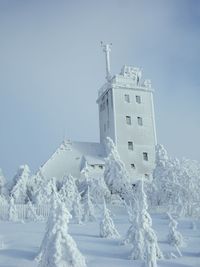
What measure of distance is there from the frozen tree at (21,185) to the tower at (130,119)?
1427 centimetres

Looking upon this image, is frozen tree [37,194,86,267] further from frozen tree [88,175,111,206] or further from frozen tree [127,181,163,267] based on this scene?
frozen tree [88,175,111,206]

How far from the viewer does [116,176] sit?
1431 inches

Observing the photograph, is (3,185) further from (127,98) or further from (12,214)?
(127,98)

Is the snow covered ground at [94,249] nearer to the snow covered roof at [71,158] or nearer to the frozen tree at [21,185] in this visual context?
the frozen tree at [21,185]

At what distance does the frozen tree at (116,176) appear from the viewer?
117 ft

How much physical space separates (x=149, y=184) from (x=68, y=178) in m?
7.64

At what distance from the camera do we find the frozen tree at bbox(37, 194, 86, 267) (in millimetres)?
9188

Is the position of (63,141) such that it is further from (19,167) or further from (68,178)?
(68,178)

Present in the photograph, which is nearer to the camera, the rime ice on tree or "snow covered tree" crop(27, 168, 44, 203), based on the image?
the rime ice on tree

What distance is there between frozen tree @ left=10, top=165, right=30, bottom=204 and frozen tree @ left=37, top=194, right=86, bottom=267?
24893 millimetres

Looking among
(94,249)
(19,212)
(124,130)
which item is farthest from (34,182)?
(94,249)

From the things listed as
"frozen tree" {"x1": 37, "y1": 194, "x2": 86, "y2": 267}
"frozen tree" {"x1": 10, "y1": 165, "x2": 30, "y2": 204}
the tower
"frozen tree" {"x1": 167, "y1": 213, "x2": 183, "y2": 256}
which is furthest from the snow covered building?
"frozen tree" {"x1": 37, "y1": 194, "x2": 86, "y2": 267}

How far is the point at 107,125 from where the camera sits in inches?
1978

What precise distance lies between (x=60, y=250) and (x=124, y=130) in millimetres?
39614
